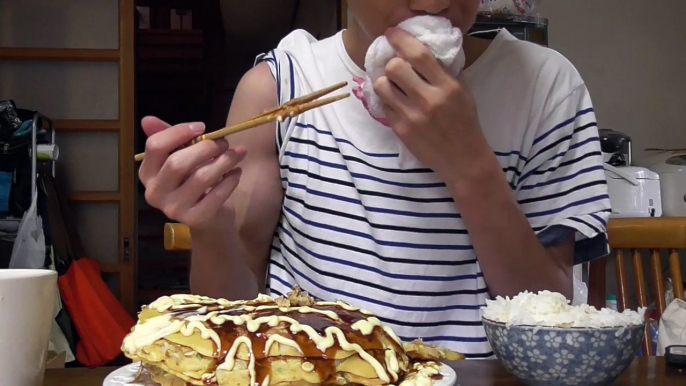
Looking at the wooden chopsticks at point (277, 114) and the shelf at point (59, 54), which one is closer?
the wooden chopsticks at point (277, 114)

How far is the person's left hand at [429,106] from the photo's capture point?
0.75m

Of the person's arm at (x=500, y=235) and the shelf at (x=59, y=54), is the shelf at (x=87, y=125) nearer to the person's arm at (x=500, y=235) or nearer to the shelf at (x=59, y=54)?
the shelf at (x=59, y=54)

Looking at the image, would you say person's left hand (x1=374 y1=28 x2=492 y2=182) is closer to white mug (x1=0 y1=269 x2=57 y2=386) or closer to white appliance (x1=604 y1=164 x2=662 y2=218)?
white mug (x1=0 y1=269 x2=57 y2=386)

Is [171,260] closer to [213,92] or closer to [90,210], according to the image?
[213,92]

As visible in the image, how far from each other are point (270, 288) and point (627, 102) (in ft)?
8.15

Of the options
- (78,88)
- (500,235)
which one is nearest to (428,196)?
(500,235)

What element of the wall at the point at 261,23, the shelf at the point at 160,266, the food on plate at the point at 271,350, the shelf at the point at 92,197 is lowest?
the shelf at the point at 160,266

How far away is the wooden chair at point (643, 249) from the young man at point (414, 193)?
0.34 metres

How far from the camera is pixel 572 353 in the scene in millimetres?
575

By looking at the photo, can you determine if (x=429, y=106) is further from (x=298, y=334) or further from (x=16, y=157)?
(x=16, y=157)

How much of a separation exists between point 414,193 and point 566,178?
22 centimetres

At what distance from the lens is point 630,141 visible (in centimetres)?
281

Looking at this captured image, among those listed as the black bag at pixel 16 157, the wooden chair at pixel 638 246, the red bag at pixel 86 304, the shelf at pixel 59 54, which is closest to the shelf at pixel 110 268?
the red bag at pixel 86 304

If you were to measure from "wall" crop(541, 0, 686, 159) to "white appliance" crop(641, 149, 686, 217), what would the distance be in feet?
1.06
